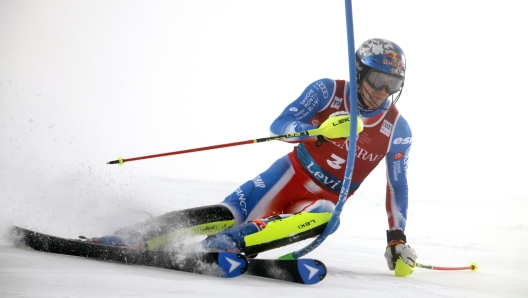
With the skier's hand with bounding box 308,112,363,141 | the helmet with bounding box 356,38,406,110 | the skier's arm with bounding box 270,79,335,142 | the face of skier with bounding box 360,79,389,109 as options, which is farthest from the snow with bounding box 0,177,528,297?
the helmet with bounding box 356,38,406,110

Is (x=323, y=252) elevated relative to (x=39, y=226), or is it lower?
lower

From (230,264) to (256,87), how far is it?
666 centimetres

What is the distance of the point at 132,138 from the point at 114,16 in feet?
7.71

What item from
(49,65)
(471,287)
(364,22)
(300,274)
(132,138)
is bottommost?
(471,287)

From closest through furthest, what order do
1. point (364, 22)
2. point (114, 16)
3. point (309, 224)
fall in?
1. point (309, 224)
2. point (364, 22)
3. point (114, 16)

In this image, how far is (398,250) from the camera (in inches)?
124

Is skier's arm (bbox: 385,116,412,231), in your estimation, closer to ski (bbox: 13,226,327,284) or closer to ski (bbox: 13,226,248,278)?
ski (bbox: 13,226,327,284)

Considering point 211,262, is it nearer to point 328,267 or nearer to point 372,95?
point 328,267

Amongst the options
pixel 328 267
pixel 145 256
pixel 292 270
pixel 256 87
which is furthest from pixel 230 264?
pixel 256 87

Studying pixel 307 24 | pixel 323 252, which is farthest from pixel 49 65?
pixel 323 252

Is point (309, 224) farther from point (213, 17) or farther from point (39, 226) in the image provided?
point (213, 17)

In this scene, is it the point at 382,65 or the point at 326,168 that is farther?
the point at 326,168

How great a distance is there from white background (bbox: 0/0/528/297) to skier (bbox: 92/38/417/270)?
203 cm

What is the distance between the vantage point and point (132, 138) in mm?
7453
